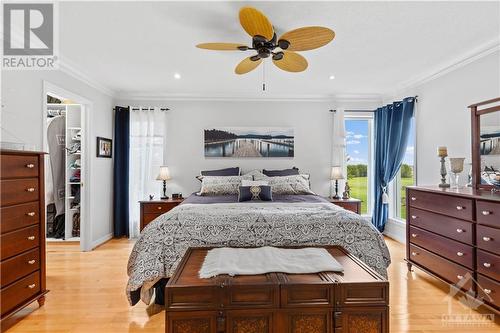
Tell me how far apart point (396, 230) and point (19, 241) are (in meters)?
4.95

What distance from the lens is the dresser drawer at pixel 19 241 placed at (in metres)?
2.04

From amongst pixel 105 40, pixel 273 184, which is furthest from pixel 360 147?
pixel 105 40

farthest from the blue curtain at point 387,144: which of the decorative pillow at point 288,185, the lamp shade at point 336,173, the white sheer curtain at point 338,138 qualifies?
the decorative pillow at point 288,185

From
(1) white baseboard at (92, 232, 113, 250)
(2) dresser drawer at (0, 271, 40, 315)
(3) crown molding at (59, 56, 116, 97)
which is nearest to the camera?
(2) dresser drawer at (0, 271, 40, 315)

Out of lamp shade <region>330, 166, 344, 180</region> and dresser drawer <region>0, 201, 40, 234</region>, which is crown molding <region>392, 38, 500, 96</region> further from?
dresser drawer <region>0, 201, 40, 234</region>

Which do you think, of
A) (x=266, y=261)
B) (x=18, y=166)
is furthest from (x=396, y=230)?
(x=18, y=166)

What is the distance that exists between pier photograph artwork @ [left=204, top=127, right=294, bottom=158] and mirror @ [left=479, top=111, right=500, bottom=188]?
2753 millimetres

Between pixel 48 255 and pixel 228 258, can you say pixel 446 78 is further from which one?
pixel 48 255

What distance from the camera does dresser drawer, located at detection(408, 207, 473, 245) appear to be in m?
2.44

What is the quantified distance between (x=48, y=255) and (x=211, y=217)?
2.94 meters

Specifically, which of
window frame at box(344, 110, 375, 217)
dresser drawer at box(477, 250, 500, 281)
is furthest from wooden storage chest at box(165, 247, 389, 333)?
window frame at box(344, 110, 375, 217)

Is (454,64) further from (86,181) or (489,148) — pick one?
(86,181)

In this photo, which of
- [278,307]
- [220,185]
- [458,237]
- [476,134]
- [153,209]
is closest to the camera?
[278,307]

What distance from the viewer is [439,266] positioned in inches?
107
